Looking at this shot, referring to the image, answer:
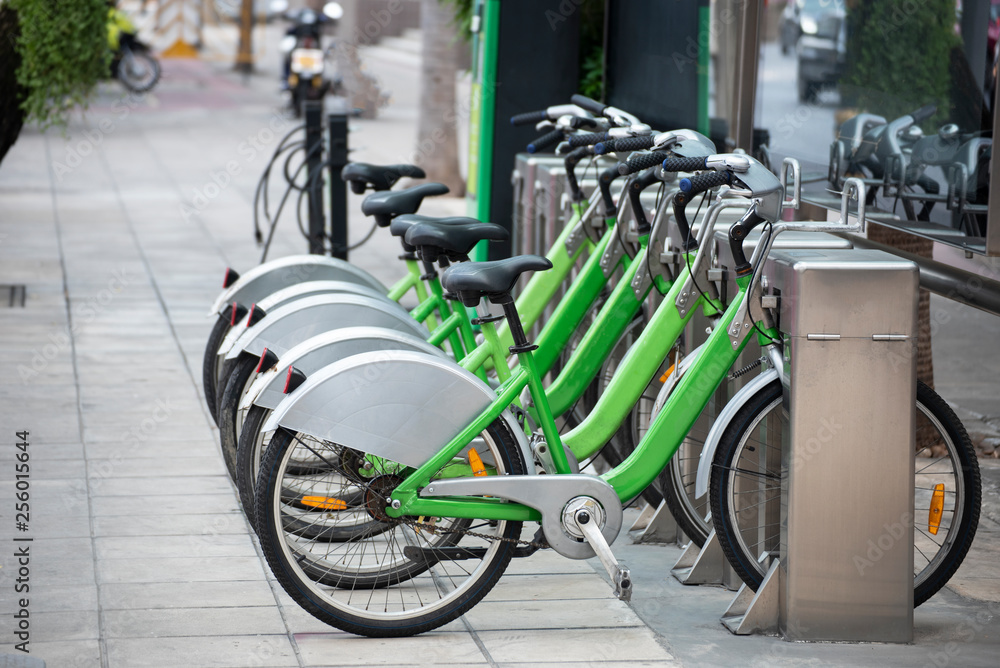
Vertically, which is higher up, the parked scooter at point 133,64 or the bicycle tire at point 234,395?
the parked scooter at point 133,64

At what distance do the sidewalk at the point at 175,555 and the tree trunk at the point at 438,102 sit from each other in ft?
10.6

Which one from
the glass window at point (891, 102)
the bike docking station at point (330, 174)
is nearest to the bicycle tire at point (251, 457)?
the glass window at point (891, 102)

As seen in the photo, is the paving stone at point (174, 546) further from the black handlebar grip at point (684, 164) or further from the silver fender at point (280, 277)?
the black handlebar grip at point (684, 164)

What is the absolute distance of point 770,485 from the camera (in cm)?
388

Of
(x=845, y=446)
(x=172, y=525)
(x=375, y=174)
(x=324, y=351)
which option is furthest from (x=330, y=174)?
(x=845, y=446)

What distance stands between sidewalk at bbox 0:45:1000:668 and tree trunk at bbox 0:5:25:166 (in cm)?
112

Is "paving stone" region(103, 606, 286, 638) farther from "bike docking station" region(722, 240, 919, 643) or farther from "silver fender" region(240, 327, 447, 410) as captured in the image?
"bike docking station" region(722, 240, 919, 643)

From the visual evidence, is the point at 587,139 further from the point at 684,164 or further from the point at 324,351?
the point at 324,351

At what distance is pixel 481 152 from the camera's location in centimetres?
733

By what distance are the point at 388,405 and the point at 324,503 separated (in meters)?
0.64

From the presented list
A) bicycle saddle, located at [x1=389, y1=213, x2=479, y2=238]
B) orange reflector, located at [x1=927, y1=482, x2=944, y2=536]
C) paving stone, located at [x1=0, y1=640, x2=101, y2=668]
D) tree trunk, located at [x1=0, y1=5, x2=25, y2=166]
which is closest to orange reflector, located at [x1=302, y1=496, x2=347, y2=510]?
paving stone, located at [x1=0, y1=640, x2=101, y2=668]

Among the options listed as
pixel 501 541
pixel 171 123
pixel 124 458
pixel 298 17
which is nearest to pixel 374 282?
pixel 124 458

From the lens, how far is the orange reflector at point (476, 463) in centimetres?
373

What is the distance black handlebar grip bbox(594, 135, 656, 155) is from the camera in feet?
13.1
